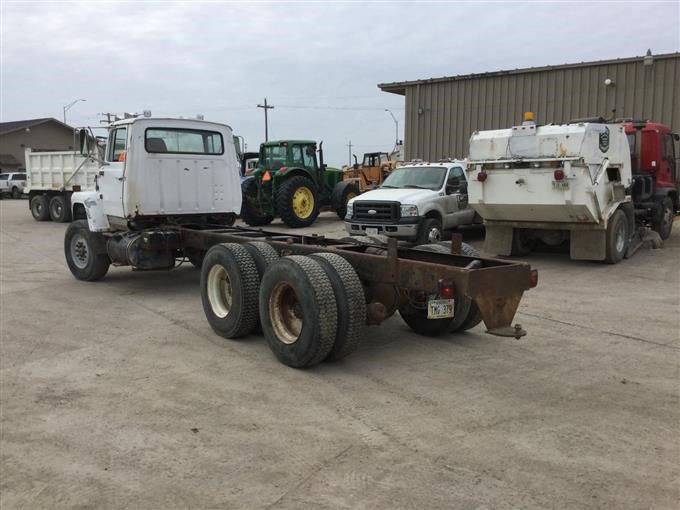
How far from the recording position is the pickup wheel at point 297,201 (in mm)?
17828

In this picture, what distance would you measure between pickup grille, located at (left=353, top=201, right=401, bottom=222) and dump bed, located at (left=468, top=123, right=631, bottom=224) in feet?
5.10

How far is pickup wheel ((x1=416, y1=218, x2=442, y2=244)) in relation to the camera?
1263cm

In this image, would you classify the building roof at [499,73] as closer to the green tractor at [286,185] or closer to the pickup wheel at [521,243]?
the green tractor at [286,185]

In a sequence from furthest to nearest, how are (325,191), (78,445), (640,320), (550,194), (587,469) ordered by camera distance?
(325,191) → (550,194) → (640,320) → (78,445) → (587,469)

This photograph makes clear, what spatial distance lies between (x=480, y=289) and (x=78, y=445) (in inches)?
124

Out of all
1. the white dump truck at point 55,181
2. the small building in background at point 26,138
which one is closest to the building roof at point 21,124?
the small building in background at point 26,138

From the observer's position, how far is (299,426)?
430 centimetres

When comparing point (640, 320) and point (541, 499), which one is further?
point (640, 320)

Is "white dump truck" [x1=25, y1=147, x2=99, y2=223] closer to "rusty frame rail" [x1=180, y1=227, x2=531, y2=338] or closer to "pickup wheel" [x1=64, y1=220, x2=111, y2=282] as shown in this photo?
"pickup wheel" [x1=64, y1=220, x2=111, y2=282]

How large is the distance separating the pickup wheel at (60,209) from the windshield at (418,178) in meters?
12.9

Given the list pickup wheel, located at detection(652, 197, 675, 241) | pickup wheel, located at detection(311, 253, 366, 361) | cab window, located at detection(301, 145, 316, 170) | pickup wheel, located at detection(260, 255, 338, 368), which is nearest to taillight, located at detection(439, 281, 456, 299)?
pickup wheel, located at detection(311, 253, 366, 361)

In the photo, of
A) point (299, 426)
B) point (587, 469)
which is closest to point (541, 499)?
point (587, 469)

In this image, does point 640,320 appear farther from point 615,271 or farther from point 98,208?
point 98,208

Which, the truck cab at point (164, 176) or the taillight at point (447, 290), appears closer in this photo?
the taillight at point (447, 290)
